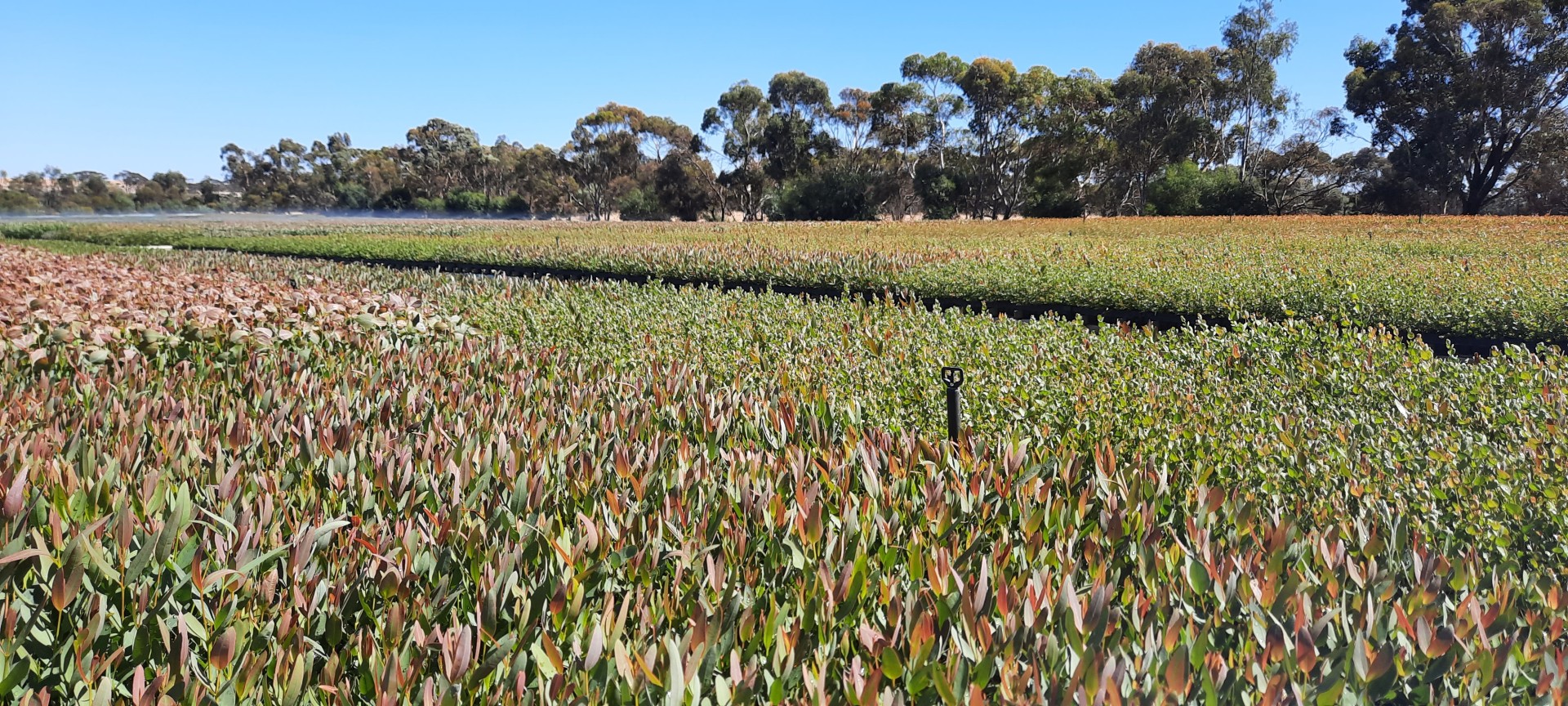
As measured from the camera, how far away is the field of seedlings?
62.3 inches

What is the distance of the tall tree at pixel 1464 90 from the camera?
3634 centimetres

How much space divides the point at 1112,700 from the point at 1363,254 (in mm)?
15464

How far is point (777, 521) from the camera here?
7.32ft

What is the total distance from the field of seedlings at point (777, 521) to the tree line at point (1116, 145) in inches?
1703

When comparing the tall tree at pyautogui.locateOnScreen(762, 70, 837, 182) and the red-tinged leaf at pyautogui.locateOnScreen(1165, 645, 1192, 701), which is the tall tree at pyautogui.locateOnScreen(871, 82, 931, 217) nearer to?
the tall tree at pyautogui.locateOnScreen(762, 70, 837, 182)

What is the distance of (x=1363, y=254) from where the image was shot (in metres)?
14.1

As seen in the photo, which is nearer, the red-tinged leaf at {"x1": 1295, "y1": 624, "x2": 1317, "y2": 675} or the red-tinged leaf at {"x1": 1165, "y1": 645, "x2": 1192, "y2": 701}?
the red-tinged leaf at {"x1": 1165, "y1": 645, "x2": 1192, "y2": 701}

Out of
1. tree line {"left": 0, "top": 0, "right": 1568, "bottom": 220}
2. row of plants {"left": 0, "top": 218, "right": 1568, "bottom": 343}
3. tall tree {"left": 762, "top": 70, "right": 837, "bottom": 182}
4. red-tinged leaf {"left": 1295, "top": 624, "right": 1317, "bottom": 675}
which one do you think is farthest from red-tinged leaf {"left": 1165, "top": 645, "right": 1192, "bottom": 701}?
tall tree {"left": 762, "top": 70, "right": 837, "bottom": 182}

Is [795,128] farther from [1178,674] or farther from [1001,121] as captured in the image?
[1178,674]

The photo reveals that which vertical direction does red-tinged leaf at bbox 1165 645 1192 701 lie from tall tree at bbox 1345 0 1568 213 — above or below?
below

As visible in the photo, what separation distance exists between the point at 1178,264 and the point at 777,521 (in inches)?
487

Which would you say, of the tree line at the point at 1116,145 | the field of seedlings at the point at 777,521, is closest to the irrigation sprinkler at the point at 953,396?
the field of seedlings at the point at 777,521

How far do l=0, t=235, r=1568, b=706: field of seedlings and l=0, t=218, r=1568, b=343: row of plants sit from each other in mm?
2794

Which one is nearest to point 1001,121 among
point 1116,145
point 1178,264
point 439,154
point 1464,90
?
point 1116,145
